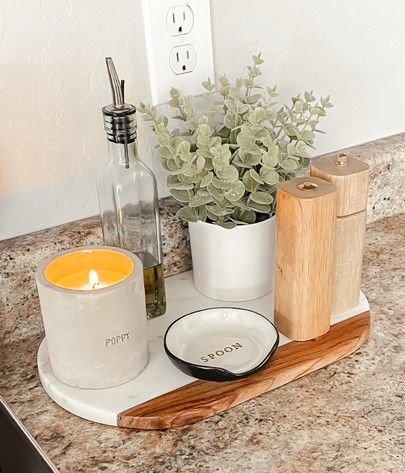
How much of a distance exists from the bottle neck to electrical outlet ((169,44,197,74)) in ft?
0.45

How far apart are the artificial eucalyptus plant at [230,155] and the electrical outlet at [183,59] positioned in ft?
0.12

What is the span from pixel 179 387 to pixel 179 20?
412 mm

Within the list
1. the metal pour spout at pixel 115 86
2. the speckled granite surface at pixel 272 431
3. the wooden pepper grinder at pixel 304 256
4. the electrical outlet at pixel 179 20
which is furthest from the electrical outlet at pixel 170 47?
the speckled granite surface at pixel 272 431

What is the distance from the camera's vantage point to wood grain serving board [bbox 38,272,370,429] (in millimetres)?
791

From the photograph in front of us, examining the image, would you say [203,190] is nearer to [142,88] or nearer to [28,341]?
[142,88]

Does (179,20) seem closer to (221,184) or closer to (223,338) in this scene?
(221,184)

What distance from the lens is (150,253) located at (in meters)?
0.94

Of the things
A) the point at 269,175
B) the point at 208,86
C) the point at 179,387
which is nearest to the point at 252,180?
the point at 269,175

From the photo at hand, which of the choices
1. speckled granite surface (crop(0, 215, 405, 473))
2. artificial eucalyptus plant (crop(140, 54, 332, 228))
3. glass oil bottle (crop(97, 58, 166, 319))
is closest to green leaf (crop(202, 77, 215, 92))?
artificial eucalyptus plant (crop(140, 54, 332, 228))

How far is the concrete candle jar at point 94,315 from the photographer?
78 centimetres

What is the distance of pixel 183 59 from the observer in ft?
3.19

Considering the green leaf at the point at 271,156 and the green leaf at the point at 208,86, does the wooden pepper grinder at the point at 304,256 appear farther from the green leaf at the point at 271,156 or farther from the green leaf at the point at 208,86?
the green leaf at the point at 208,86

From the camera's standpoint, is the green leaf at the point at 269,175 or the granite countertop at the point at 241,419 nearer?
the granite countertop at the point at 241,419

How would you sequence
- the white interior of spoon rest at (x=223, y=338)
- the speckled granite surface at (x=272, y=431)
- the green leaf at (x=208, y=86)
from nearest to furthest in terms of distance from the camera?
the speckled granite surface at (x=272, y=431) < the white interior of spoon rest at (x=223, y=338) < the green leaf at (x=208, y=86)
